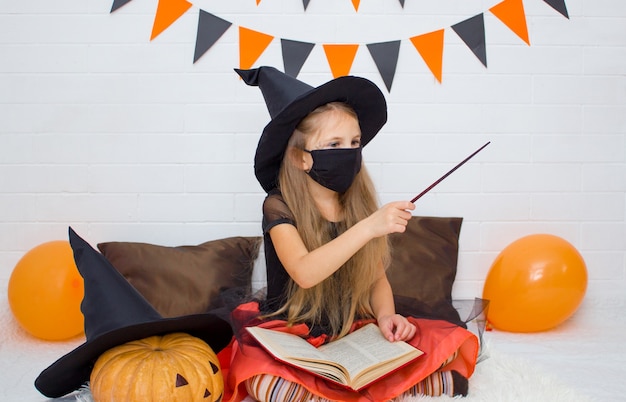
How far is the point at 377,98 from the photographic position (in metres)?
1.81

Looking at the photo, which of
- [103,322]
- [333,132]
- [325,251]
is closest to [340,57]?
[333,132]

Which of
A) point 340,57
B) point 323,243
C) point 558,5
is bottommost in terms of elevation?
point 323,243

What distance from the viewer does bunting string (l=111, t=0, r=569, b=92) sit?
239 centimetres

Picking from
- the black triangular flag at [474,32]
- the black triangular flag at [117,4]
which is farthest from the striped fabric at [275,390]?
the black triangular flag at [117,4]

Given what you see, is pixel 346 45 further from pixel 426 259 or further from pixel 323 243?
pixel 323 243

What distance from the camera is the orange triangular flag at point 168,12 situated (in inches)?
94.0

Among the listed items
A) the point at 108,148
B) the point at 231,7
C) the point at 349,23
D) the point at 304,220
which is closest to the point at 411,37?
the point at 349,23

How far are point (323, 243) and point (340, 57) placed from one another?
0.90 metres

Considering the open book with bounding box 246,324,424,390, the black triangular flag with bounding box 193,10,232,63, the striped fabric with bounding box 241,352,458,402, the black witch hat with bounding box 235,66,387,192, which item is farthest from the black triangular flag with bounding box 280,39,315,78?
the striped fabric with bounding box 241,352,458,402

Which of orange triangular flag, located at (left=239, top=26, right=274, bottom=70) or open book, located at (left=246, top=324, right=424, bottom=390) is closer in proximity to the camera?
open book, located at (left=246, top=324, right=424, bottom=390)

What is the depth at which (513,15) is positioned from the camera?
96.3 inches

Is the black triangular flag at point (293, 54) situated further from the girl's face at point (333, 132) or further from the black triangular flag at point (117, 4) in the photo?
the girl's face at point (333, 132)

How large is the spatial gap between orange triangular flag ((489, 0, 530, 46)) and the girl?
0.85 meters

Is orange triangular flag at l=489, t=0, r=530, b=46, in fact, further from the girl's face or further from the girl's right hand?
the girl's right hand
